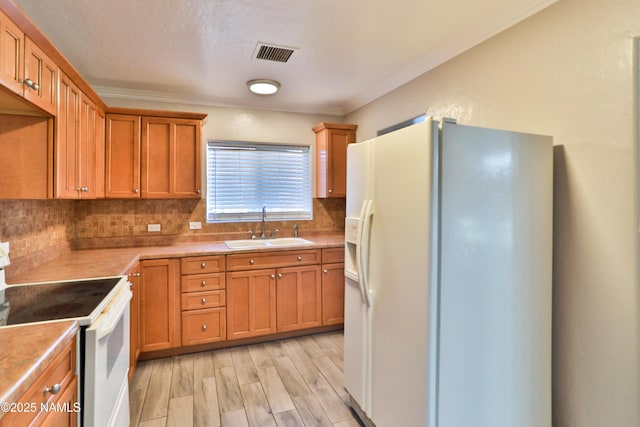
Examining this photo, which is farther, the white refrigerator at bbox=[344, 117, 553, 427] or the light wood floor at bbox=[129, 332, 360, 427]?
the light wood floor at bbox=[129, 332, 360, 427]

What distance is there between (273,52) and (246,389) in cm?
251

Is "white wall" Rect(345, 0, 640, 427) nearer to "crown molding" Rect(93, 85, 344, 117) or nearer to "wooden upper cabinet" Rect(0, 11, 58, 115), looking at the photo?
"crown molding" Rect(93, 85, 344, 117)

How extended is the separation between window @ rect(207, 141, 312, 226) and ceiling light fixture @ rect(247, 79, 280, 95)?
2.49ft

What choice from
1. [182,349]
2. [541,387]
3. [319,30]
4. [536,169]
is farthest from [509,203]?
[182,349]

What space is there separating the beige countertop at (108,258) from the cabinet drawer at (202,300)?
1.18 ft

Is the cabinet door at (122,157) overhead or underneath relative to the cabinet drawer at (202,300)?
overhead

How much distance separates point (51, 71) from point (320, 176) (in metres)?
2.57

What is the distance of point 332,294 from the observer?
3.31 m

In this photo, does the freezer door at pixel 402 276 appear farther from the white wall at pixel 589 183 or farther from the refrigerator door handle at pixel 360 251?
the white wall at pixel 589 183

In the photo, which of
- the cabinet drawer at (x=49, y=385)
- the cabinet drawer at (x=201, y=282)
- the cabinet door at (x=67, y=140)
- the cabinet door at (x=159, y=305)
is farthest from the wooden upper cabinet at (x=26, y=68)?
the cabinet drawer at (x=201, y=282)

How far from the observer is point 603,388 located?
1493 mm

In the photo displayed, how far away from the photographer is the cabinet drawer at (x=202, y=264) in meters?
2.80

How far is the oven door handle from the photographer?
1.30 metres

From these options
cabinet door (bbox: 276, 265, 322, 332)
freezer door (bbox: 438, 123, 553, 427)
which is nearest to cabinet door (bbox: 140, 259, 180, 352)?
cabinet door (bbox: 276, 265, 322, 332)
